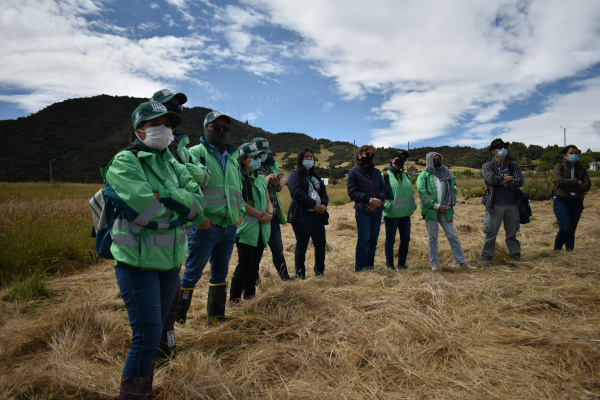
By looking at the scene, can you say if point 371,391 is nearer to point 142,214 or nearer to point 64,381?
point 142,214

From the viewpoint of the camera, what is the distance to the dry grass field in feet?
6.91

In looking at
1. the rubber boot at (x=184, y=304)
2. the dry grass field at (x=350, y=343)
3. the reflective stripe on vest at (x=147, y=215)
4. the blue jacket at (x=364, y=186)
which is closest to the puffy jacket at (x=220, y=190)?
the rubber boot at (x=184, y=304)

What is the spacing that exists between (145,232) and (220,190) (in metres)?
1.20

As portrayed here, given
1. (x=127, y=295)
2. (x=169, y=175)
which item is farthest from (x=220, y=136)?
(x=127, y=295)

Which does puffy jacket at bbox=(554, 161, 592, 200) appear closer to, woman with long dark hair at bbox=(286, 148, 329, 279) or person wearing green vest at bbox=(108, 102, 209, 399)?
woman with long dark hair at bbox=(286, 148, 329, 279)

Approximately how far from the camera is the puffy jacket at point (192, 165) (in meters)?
2.63

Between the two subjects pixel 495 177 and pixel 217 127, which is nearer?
pixel 217 127

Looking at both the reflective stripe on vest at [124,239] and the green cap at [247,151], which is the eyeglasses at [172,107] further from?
the reflective stripe on vest at [124,239]

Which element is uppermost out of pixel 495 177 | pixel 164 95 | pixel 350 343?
pixel 164 95

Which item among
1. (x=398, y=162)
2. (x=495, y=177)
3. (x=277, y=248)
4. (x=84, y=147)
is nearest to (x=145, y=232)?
(x=277, y=248)

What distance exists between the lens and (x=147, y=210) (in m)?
1.83

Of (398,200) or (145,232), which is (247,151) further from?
(398,200)

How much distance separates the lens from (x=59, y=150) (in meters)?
61.3

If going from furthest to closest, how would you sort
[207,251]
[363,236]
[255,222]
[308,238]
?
1. [363,236]
2. [308,238]
3. [255,222]
4. [207,251]
